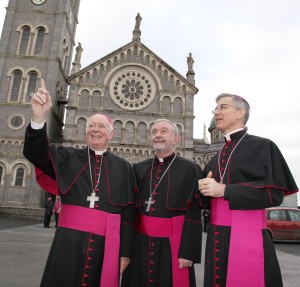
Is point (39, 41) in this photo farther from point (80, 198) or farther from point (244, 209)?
point (244, 209)

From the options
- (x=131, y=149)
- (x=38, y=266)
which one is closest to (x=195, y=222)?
(x=38, y=266)

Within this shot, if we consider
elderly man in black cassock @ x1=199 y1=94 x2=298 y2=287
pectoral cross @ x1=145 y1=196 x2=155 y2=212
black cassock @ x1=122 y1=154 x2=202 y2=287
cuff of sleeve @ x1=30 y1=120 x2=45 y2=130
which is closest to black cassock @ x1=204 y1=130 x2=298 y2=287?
elderly man in black cassock @ x1=199 y1=94 x2=298 y2=287

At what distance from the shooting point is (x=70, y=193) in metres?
3.65

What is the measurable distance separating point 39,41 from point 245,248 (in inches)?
1193

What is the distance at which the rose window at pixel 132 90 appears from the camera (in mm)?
27688

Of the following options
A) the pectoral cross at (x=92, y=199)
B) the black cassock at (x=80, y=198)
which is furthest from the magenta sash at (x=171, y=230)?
the pectoral cross at (x=92, y=199)

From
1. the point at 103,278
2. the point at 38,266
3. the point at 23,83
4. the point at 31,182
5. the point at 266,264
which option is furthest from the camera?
the point at 23,83

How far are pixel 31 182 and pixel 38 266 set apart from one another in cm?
1966

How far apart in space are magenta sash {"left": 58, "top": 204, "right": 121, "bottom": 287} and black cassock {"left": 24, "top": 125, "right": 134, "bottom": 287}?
0.05 metres

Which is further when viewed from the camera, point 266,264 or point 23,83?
point 23,83

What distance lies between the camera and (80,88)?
90.5ft

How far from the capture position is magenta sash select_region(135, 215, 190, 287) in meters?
3.77

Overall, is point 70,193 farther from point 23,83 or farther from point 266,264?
point 23,83

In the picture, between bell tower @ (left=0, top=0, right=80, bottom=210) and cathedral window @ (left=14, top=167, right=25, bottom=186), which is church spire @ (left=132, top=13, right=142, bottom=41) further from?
cathedral window @ (left=14, top=167, right=25, bottom=186)
